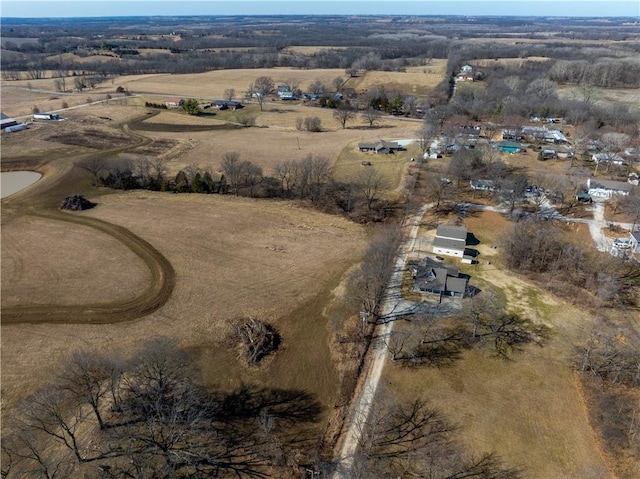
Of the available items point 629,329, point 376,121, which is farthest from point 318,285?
point 376,121

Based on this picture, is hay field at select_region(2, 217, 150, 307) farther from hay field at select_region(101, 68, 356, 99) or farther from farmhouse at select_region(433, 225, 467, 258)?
hay field at select_region(101, 68, 356, 99)

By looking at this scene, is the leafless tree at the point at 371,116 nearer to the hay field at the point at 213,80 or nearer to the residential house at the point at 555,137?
the residential house at the point at 555,137

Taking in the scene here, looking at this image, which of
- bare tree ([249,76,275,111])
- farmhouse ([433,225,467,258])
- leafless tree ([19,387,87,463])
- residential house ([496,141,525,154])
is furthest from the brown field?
leafless tree ([19,387,87,463])

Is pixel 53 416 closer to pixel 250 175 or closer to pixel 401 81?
pixel 250 175

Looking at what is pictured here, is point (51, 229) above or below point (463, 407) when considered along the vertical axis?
above

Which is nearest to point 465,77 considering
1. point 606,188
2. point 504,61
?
point 504,61

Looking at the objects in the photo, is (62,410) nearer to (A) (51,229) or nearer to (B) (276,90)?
(A) (51,229)
